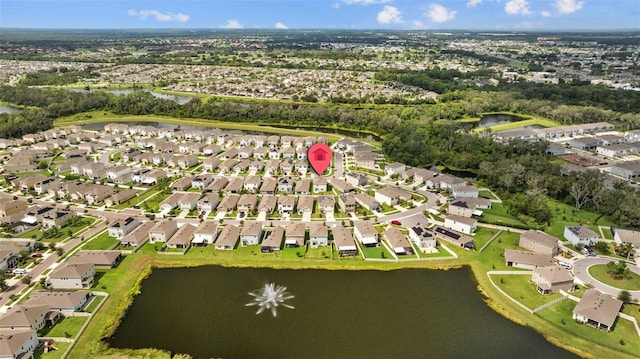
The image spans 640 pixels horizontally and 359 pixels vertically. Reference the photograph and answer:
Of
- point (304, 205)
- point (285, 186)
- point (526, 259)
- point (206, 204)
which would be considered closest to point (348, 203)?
point (304, 205)

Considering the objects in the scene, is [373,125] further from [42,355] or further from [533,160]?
[42,355]

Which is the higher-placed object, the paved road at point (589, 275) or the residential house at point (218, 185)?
the residential house at point (218, 185)

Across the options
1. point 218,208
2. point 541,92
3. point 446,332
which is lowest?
point 446,332

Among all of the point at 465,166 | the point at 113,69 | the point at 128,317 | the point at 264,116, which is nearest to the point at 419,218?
the point at 465,166

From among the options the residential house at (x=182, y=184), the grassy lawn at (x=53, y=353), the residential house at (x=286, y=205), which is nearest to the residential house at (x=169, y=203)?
the residential house at (x=182, y=184)

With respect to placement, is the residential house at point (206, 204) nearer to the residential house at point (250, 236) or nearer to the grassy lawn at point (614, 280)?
the residential house at point (250, 236)

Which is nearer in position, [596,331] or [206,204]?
[596,331]

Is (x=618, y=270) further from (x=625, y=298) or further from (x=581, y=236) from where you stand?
(x=581, y=236)
